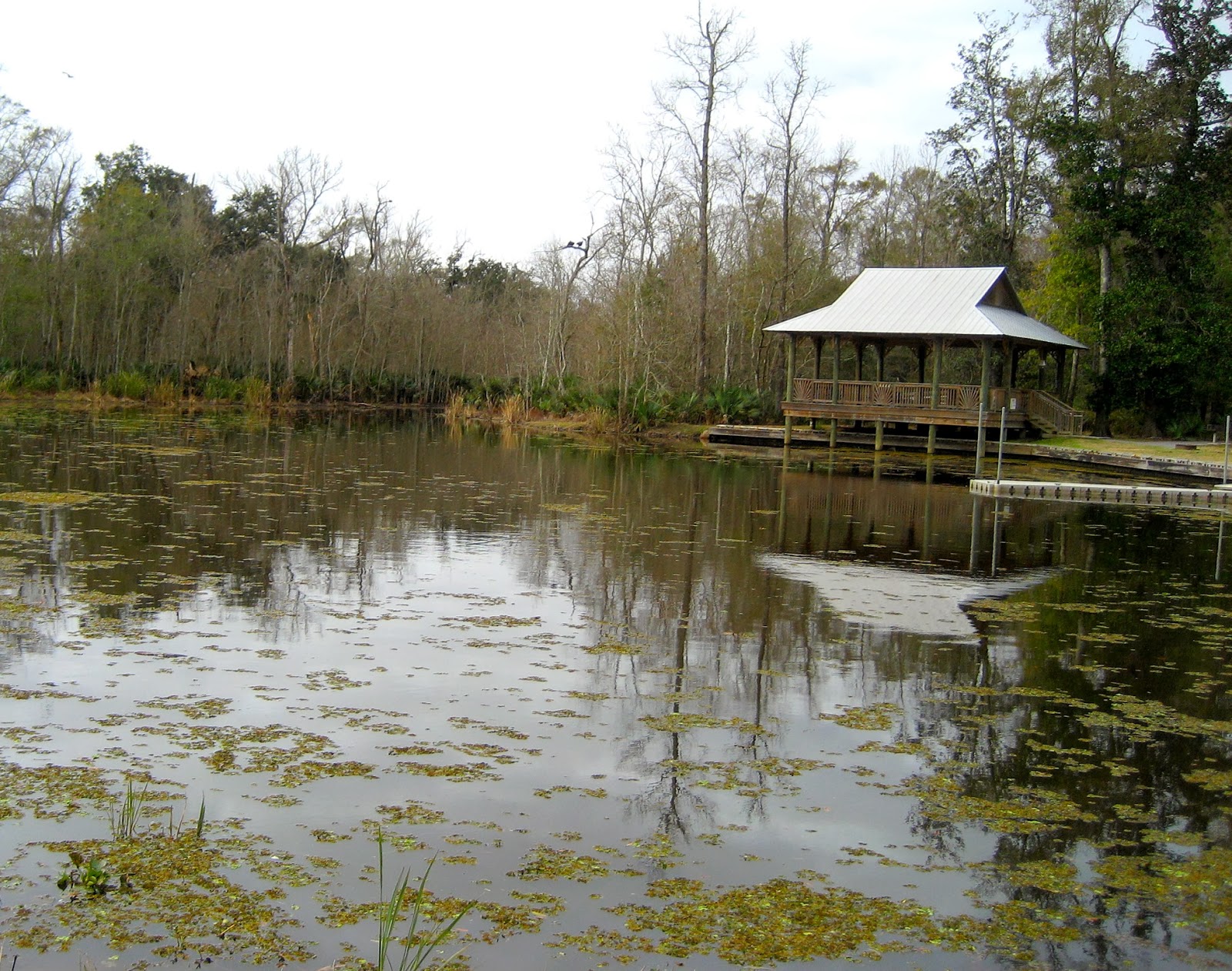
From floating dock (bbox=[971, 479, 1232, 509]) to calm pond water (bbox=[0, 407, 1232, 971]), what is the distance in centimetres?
726

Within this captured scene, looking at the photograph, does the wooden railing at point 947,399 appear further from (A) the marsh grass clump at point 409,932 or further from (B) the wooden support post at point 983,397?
(A) the marsh grass clump at point 409,932

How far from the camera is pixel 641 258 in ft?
156

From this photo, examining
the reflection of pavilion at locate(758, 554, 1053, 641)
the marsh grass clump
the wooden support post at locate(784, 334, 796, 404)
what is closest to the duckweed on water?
the marsh grass clump

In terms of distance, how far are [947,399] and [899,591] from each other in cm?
2252

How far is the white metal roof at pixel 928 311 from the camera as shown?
109 ft

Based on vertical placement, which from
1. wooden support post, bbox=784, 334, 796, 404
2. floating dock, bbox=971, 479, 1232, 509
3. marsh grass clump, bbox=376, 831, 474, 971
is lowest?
marsh grass clump, bbox=376, 831, 474, 971

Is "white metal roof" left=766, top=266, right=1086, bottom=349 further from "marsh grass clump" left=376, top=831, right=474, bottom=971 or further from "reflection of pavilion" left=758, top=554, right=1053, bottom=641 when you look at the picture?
"marsh grass clump" left=376, top=831, right=474, bottom=971

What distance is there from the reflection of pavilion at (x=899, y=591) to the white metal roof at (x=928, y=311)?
63.9 feet

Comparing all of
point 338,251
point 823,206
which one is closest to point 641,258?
point 823,206

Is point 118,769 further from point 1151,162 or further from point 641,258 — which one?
point 641,258

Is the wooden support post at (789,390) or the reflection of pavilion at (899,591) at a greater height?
the wooden support post at (789,390)

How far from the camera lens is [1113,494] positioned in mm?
22391

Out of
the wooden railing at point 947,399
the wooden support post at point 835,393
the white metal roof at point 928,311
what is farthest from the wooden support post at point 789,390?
the wooden support post at point 835,393

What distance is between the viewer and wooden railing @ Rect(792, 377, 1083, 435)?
33.6m
